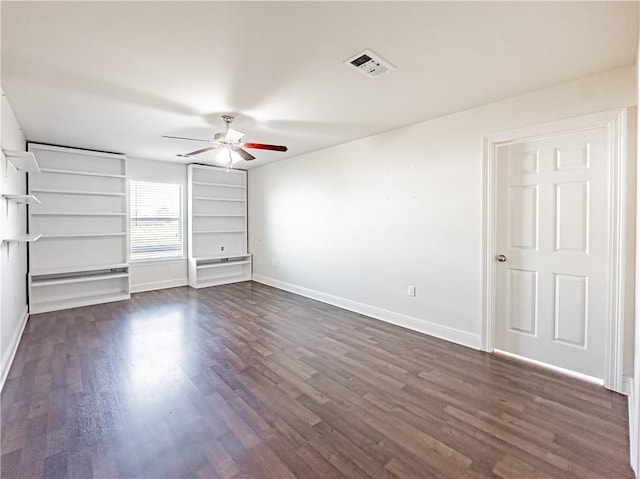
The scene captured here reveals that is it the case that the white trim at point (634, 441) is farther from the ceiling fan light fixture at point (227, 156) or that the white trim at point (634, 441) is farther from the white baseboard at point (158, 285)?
the white baseboard at point (158, 285)

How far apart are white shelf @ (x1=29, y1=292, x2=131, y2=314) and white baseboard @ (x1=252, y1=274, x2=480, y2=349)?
2.89 metres

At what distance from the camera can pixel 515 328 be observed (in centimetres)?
296

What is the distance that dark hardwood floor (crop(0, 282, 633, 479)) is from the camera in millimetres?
1675

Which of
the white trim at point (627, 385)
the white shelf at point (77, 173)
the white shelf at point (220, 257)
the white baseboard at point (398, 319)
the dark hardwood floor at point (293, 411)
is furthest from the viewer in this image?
the white shelf at point (220, 257)

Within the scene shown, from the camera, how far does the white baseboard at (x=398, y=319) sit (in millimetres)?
3250

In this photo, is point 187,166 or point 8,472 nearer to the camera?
point 8,472

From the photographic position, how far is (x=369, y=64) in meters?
2.22

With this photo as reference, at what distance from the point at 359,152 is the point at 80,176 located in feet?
14.7

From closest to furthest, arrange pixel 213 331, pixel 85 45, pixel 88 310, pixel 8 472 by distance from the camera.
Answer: pixel 8 472 → pixel 85 45 → pixel 213 331 → pixel 88 310

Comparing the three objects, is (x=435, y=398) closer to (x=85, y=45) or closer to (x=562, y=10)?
(x=562, y=10)

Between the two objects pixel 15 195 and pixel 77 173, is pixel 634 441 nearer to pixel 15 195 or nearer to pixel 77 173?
pixel 15 195

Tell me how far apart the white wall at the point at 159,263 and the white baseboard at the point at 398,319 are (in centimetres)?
229

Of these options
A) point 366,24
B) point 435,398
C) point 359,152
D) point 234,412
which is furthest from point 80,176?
point 435,398

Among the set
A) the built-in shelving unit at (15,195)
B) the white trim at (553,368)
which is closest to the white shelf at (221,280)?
the built-in shelving unit at (15,195)
